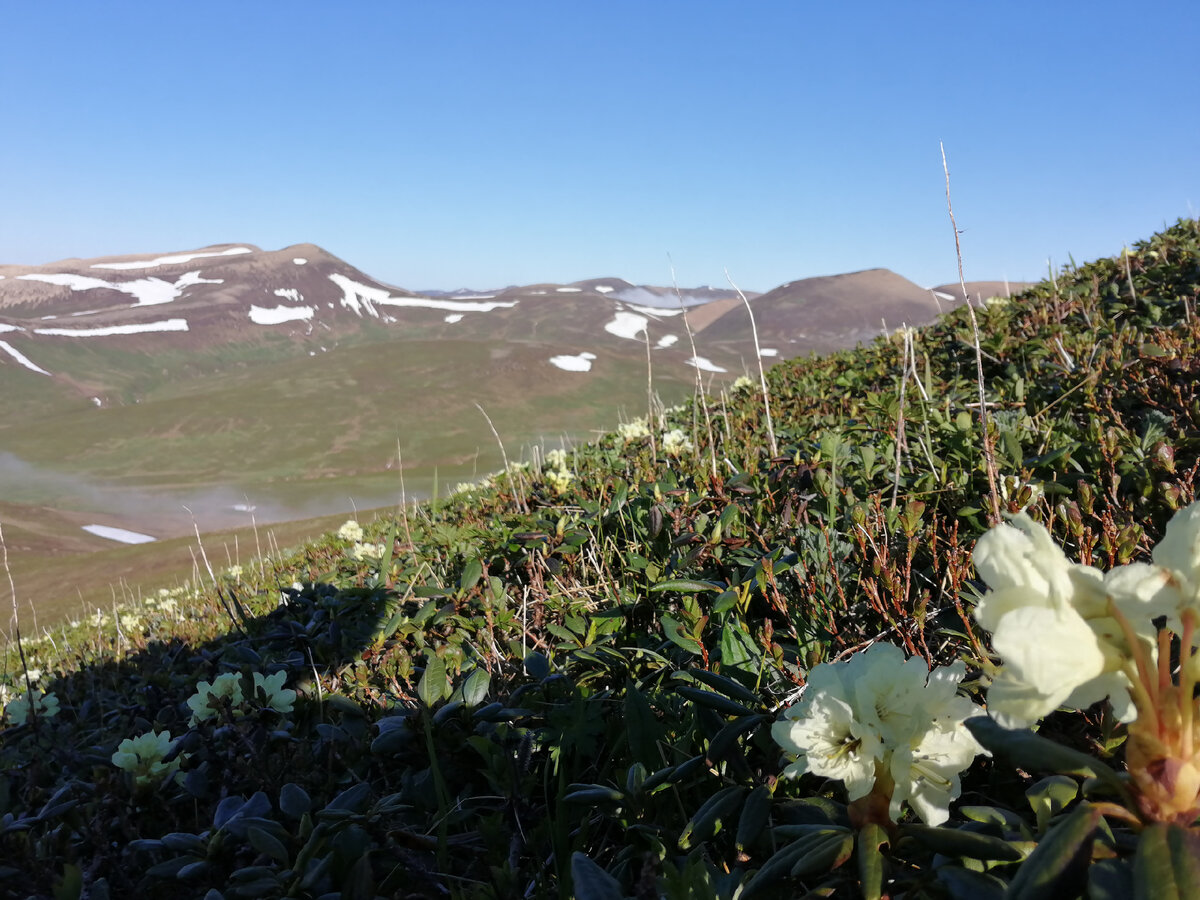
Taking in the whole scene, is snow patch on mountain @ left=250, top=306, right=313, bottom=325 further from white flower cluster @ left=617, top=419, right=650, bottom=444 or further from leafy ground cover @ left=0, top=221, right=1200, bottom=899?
leafy ground cover @ left=0, top=221, right=1200, bottom=899

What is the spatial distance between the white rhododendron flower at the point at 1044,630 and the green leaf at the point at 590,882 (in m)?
0.62

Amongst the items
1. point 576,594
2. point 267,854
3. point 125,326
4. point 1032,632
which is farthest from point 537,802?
point 125,326

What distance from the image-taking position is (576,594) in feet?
9.20

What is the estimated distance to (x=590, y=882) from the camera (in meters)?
1.04

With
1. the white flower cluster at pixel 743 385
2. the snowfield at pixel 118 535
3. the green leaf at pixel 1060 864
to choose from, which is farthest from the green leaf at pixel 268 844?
the snowfield at pixel 118 535

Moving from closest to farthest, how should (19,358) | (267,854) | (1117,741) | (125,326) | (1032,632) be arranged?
1. (1032,632)
2. (1117,741)
3. (267,854)
4. (19,358)
5. (125,326)

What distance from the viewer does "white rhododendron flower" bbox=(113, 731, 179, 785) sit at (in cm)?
194

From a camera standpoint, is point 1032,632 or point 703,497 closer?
point 1032,632

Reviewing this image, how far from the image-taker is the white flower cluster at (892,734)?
0.93 meters

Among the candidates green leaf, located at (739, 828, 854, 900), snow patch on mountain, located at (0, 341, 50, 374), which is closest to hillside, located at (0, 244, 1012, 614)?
snow patch on mountain, located at (0, 341, 50, 374)

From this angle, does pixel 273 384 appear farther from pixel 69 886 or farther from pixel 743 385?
pixel 69 886

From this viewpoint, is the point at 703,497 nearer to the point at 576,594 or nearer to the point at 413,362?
the point at 576,594

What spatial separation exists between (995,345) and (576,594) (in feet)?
9.70

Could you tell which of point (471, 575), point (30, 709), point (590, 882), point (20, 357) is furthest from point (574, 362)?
point (20, 357)
